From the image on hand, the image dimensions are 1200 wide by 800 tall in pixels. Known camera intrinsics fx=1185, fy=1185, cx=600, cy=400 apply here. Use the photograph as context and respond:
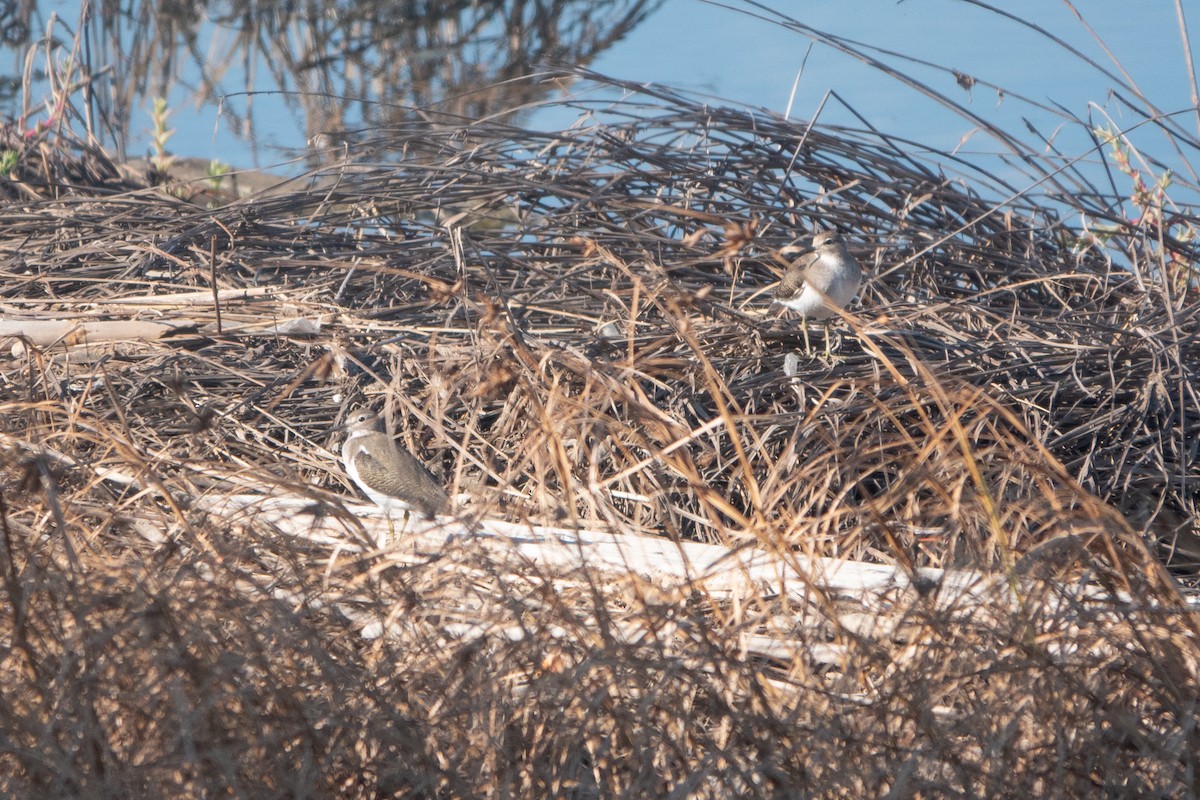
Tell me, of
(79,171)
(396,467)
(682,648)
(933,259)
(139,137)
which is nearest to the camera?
(682,648)

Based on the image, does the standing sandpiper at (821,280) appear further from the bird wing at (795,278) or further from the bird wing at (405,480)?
the bird wing at (405,480)

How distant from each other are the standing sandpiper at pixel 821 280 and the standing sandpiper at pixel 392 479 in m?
1.64

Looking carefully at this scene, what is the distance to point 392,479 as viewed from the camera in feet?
12.9

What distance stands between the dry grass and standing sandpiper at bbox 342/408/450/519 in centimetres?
19

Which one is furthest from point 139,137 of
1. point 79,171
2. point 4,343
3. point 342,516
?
point 342,516

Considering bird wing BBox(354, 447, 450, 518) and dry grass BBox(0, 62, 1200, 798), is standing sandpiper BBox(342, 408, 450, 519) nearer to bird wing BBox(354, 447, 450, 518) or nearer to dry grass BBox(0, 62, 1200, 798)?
bird wing BBox(354, 447, 450, 518)

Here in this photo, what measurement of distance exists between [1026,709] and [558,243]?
3832 mm

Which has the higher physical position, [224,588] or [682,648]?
[224,588]

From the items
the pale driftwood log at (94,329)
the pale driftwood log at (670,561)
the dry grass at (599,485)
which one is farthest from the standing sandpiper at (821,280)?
the pale driftwood log at (94,329)

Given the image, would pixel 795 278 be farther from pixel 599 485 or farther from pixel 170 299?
pixel 170 299

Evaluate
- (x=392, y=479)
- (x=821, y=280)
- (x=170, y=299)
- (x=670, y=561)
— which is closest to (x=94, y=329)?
(x=170, y=299)

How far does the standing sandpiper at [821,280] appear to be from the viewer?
466 centimetres

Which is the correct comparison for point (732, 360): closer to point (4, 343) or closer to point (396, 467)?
point (396, 467)

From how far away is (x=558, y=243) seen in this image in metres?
5.93
